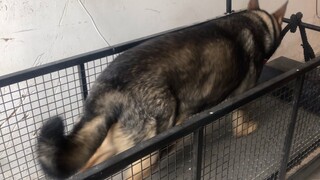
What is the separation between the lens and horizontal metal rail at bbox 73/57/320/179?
2.70 ft

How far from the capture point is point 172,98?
4.33 feet

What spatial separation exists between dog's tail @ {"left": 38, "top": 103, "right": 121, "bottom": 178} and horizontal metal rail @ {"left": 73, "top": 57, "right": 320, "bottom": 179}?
0.61 ft

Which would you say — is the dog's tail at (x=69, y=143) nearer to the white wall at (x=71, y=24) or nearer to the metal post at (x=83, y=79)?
the metal post at (x=83, y=79)

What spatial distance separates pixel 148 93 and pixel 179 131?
33 cm

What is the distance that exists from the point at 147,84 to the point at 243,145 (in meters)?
0.66

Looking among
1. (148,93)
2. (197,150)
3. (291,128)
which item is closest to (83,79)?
(148,93)

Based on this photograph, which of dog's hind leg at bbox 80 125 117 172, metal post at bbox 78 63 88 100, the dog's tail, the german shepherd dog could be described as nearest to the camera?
the dog's tail

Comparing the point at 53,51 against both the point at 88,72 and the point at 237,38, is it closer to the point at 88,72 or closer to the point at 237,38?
the point at 88,72

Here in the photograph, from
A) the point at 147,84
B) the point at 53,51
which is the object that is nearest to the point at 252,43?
the point at 147,84

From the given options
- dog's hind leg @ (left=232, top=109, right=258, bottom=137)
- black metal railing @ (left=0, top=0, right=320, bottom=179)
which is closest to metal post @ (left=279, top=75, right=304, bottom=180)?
black metal railing @ (left=0, top=0, right=320, bottom=179)

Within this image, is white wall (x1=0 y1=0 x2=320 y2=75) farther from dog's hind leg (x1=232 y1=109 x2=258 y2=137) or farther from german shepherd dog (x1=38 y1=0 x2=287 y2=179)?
dog's hind leg (x1=232 y1=109 x2=258 y2=137)

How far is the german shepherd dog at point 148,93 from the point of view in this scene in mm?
1062

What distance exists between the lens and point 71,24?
67.8 inches

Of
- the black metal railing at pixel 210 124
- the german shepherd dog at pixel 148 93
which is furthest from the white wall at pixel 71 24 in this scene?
the german shepherd dog at pixel 148 93
